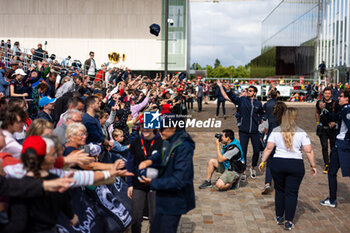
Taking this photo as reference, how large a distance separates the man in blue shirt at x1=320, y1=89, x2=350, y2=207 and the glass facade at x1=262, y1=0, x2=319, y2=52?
47.1 m

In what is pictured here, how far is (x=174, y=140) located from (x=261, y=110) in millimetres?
5408

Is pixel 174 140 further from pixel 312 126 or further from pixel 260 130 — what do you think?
pixel 312 126

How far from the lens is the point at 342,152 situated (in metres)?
6.94

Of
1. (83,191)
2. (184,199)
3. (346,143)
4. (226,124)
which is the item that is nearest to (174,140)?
(184,199)

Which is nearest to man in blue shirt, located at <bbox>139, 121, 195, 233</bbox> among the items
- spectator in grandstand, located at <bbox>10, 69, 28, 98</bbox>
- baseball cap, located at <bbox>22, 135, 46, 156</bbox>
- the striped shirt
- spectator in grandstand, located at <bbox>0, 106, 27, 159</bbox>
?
the striped shirt

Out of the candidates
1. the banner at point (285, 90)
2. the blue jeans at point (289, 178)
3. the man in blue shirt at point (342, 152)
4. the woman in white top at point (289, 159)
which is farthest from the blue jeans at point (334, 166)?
the banner at point (285, 90)

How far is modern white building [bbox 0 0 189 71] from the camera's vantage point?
35312 millimetres

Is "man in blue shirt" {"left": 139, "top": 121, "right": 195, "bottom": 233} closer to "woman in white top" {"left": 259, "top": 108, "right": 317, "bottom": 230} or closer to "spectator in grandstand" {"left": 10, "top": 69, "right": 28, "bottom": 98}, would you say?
"woman in white top" {"left": 259, "top": 108, "right": 317, "bottom": 230}

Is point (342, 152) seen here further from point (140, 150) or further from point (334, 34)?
point (334, 34)

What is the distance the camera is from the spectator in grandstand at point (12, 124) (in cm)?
382

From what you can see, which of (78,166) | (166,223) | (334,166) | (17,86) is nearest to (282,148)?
(334,166)

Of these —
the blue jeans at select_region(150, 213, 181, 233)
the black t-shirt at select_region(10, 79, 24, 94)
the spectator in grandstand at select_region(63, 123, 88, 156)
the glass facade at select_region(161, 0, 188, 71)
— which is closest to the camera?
the blue jeans at select_region(150, 213, 181, 233)

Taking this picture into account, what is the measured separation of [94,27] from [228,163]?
29931mm

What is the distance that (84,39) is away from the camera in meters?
35.8
